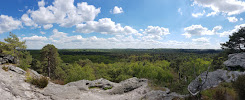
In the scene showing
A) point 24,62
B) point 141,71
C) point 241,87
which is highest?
point 241,87

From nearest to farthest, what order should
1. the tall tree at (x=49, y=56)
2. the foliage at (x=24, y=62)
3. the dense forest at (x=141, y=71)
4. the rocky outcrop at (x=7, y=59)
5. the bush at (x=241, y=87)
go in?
the bush at (x=241, y=87), the foliage at (x=24, y=62), the rocky outcrop at (x=7, y=59), the dense forest at (x=141, y=71), the tall tree at (x=49, y=56)

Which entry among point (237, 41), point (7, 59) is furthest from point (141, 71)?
point (7, 59)

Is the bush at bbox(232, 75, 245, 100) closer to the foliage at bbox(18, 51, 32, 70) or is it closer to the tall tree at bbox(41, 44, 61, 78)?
the foliage at bbox(18, 51, 32, 70)

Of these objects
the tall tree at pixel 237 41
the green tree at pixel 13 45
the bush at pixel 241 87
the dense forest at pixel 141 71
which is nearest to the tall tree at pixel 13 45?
the green tree at pixel 13 45

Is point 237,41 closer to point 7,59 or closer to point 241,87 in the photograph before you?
point 241,87

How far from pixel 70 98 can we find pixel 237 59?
73.6ft

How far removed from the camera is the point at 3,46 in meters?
20.7

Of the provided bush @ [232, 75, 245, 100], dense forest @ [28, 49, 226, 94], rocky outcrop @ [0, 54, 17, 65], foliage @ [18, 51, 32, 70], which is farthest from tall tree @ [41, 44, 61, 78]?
bush @ [232, 75, 245, 100]

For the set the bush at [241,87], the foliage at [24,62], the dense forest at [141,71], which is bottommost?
the dense forest at [141,71]

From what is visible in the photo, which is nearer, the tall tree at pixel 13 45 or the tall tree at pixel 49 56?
the tall tree at pixel 13 45

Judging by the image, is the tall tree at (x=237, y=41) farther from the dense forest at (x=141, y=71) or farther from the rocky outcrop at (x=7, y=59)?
the rocky outcrop at (x=7, y=59)

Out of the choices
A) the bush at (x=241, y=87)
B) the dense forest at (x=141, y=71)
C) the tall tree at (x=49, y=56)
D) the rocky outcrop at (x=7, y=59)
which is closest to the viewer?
the bush at (x=241, y=87)

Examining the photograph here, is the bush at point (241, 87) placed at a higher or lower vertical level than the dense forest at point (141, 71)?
higher

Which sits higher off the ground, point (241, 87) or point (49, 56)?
point (241, 87)
